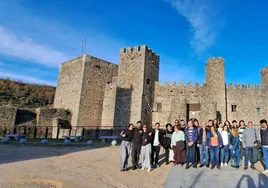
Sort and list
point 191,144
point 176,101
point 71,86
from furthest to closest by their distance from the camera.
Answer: point 71,86 → point 176,101 → point 191,144

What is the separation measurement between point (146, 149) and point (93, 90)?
60.3 feet

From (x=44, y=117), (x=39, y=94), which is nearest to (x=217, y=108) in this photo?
(x=44, y=117)

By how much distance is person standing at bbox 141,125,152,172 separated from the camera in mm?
7108

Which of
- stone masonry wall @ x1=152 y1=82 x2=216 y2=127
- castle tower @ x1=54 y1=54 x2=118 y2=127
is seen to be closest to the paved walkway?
stone masonry wall @ x1=152 y1=82 x2=216 y2=127

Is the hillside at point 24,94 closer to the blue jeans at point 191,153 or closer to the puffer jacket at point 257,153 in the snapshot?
the blue jeans at point 191,153

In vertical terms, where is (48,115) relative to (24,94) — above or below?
below

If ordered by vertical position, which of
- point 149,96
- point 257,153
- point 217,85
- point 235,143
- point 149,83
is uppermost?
point 217,85

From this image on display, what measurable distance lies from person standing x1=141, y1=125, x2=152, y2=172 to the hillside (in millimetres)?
28677

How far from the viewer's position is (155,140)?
304 inches

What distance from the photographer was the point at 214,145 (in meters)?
7.05

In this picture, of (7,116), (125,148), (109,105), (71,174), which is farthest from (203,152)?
(7,116)

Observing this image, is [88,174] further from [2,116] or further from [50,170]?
[2,116]

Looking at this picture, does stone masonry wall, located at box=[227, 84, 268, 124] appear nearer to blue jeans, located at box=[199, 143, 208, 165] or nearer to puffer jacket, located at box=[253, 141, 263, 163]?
puffer jacket, located at box=[253, 141, 263, 163]

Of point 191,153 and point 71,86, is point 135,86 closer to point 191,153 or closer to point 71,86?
point 71,86
